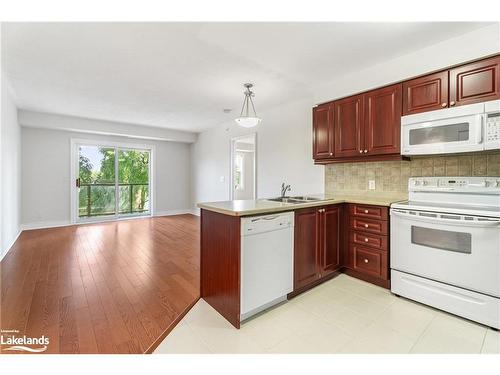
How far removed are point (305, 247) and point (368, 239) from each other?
779 millimetres

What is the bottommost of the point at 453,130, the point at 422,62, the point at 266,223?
the point at 266,223

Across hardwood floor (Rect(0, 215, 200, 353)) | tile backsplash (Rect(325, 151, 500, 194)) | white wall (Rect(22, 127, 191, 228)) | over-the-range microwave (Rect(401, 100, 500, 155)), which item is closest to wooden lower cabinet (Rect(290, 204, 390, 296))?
tile backsplash (Rect(325, 151, 500, 194))

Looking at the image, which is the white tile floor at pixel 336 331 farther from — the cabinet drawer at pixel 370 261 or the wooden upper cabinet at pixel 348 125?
the wooden upper cabinet at pixel 348 125

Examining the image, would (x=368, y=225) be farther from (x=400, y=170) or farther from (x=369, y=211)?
(x=400, y=170)

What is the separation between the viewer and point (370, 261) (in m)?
2.57

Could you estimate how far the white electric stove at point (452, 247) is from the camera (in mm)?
1816

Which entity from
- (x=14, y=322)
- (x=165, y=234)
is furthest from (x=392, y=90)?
(x=165, y=234)

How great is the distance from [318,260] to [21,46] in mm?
3734

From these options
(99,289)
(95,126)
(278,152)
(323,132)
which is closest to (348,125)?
(323,132)

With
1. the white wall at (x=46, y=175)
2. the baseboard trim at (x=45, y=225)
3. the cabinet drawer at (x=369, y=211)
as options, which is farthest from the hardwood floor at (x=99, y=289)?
the cabinet drawer at (x=369, y=211)

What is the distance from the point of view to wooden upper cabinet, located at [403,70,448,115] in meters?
2.23

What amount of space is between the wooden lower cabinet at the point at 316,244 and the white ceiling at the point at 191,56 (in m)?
1.63

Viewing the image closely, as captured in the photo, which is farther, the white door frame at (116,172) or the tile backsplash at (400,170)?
the white door frame at (116,172)
